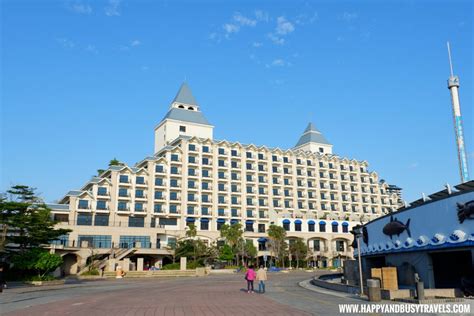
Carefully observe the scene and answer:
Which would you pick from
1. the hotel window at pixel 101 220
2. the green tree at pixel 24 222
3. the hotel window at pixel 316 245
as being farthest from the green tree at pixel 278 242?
the green tree at pixel 24 222

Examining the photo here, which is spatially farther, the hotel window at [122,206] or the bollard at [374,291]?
the hotel window at [122,206]

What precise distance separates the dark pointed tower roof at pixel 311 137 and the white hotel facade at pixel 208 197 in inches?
441

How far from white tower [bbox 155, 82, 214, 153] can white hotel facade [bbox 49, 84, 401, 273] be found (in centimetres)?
21

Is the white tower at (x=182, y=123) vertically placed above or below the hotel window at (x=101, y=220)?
above

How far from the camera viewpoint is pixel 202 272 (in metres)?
51.3

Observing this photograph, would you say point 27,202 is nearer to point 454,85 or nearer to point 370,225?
point 370,225

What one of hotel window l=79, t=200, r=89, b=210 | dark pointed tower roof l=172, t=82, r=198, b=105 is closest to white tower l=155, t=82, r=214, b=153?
dark pointed tower roof l=172, t=82, r=198, b=105

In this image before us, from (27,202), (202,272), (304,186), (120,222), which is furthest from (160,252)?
(304,186)

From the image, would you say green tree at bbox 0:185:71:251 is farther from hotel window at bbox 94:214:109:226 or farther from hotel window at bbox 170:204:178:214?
hotel window at bbox 170:204:178:214

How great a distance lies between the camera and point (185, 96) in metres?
92.3

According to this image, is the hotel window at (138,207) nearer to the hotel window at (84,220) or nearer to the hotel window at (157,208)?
the hotel window at (157,208)

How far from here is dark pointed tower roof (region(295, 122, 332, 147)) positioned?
105 metres

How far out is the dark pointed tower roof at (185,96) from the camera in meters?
90.9

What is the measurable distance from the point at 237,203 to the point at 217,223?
615 centimetres
